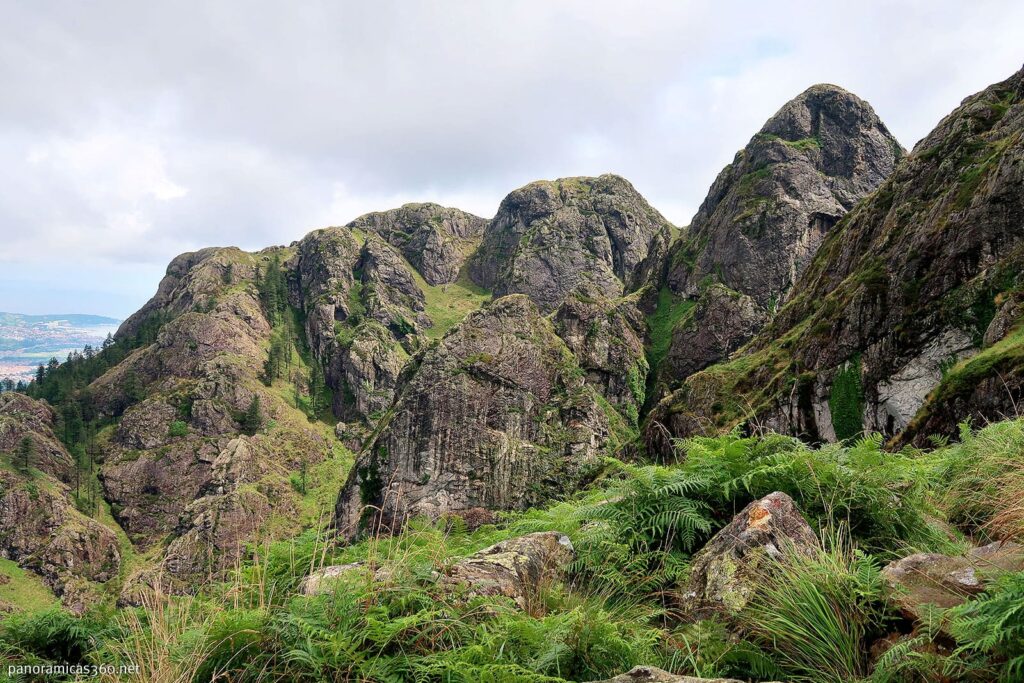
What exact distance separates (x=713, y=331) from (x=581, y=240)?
6921cm

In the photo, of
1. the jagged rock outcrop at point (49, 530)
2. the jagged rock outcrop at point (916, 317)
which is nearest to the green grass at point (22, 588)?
the jagged rock outcrop at point (49, 530)

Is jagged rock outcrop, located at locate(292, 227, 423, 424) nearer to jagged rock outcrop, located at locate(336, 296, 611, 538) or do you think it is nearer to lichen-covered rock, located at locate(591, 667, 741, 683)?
jagged rock outcrop, located at locate(336, 296, 611, 538)

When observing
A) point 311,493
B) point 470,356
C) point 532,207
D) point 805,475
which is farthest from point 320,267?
point 805,475

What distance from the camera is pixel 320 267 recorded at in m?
162

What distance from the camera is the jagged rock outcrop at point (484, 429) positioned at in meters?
60.2

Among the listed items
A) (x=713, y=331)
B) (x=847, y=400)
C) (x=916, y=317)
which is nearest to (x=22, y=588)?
(x=847, y=400)

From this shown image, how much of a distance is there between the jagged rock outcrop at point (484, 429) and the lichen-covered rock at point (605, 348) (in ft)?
18.3

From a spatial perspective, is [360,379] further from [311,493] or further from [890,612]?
[890,612]

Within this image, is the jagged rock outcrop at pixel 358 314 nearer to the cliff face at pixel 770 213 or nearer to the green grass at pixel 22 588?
the green grass at pixel 22 588

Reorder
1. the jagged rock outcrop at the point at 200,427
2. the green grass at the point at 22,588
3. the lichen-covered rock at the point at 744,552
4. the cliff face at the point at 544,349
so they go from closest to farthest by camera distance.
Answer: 1. the lichen-covered rock at the point at 744,552
2. the cliff face at the point at 544,349
3. the green grass at the point at 22,588
4. the jagged rock outcrop at the point at 200,427

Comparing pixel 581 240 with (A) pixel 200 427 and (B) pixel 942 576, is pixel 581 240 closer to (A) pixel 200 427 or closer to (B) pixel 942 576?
(A) pixel 200 427

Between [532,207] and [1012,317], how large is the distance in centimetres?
15409

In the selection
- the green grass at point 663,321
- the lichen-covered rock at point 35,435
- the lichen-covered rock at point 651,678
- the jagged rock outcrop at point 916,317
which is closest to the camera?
the lichen-covered rock at point 651,678

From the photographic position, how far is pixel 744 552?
4406 millimetres
